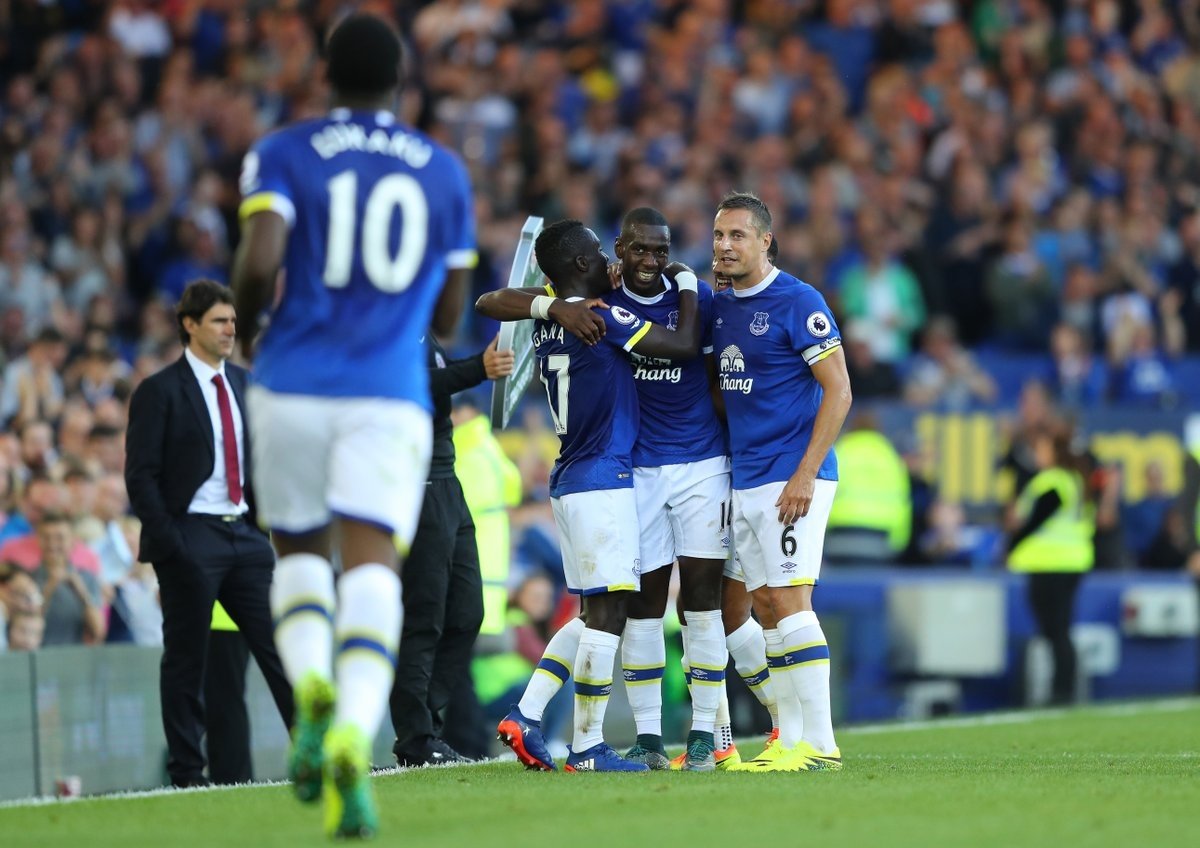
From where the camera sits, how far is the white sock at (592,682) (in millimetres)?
8531

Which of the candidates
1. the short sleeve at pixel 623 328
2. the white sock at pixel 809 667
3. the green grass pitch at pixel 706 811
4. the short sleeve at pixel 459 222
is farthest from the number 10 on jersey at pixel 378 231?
the white sock at pixel 809 667

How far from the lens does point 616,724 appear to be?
14.1 metres

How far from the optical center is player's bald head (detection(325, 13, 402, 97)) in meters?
6.41

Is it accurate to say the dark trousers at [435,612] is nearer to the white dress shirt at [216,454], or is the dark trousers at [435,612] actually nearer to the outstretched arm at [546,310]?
the white dress shirt at [216,454]

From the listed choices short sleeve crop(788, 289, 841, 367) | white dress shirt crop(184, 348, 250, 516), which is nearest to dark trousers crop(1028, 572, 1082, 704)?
short sleeve crop(788, 289, 841, 367)

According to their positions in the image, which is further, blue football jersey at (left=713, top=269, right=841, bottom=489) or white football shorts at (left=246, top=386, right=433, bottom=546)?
blue football jersey at (left=713, top=269, right=841, bottom=489)

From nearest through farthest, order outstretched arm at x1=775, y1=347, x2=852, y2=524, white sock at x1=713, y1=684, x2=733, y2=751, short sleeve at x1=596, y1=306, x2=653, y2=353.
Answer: outstretched arm at x1=775, y1=347, x2=852, y2=524 < short sleeve at x1=596, y1=306, x2=653, y2=353 < white sock at x1=713, y1=684, x2=733, y2=751

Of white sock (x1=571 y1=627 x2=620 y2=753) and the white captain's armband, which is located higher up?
the white captain's armband

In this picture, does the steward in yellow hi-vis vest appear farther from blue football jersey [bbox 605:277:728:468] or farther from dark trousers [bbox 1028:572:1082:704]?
blue football jersey [bbox 605:277:728:468]

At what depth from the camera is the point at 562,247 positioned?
8.79 metres

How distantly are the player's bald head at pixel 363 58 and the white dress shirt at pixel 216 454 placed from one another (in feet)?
10.7

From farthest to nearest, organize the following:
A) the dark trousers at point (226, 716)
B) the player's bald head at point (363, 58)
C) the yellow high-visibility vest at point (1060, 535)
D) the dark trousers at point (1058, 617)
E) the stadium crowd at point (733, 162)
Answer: the stadium crowd at point (733, 162), the yellow high-visibility vest at point (1060, 535), the dark trousers at point (1058, 617), the dark trousers at point (226, 716), the player's bald head at point (363, 58)

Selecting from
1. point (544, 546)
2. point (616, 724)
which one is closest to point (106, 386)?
point (544, 546)

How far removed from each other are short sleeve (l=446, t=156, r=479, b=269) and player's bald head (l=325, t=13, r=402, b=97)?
34cm
